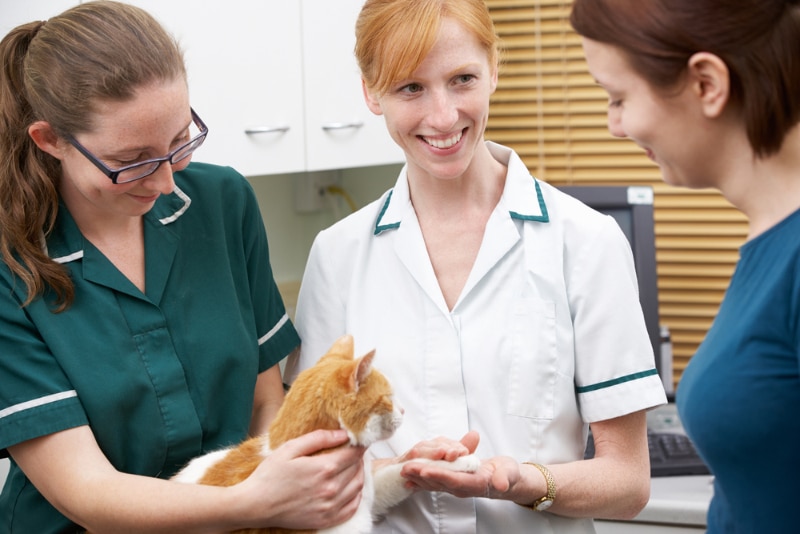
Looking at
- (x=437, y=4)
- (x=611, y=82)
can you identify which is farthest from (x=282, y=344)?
(x=611, y=82)

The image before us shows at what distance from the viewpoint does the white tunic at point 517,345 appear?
4.58 ft

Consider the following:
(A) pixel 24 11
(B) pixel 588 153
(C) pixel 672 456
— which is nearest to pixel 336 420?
(A) pixel 24 11

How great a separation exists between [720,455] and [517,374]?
0.47m

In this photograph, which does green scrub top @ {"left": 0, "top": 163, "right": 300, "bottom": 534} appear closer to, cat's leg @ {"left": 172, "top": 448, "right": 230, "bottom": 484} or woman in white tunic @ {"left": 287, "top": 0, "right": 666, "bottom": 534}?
cat's leg @ {"left": 172, "top": 448, "right": 230, "bottom": 484}

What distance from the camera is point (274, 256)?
9.03ft

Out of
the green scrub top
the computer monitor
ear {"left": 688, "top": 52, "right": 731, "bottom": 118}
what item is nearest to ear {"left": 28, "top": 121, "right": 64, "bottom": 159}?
the green scrub top

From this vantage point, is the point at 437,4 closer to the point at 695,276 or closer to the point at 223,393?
the point at 223,393

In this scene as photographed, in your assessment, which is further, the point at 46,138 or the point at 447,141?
the point at 447,141

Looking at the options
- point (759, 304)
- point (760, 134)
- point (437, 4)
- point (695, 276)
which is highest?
point (437, 4)

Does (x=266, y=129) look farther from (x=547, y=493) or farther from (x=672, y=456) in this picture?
(x=672, y=456)

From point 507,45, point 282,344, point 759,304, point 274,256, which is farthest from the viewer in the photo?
point 507,45

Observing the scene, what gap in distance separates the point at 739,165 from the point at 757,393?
0.83 ft

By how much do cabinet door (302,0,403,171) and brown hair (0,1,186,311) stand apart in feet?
3.02

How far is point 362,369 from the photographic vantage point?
120 centimetres
